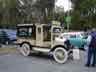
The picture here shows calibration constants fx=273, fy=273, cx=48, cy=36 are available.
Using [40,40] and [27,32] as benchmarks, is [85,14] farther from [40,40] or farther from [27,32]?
[40,40]

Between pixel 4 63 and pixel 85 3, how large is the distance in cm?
3181

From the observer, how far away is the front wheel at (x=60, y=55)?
43.5 feet

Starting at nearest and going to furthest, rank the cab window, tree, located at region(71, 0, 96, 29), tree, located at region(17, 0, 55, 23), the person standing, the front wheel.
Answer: the person standing → the front wheel → the cab window → tree, located at region(71, 0, 96, 29) → tree, located at region(17, 0, 55, 23)

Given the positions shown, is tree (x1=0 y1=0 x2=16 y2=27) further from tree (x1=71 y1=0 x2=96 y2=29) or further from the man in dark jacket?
the man in dark jacket

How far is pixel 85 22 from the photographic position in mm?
43781

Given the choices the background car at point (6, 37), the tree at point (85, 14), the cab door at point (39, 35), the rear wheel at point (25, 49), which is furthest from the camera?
the tree at point (85, 14)

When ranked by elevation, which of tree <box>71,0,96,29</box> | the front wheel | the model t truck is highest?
tree <box>71,0,96,29</box>

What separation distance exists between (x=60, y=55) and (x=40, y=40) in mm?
1705

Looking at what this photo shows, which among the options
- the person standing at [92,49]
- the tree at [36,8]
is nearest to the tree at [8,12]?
the tree at [36,8]

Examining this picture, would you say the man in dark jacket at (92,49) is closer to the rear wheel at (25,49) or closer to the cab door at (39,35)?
the cab door at (39,35)

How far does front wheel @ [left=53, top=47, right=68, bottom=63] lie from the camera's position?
523 inches

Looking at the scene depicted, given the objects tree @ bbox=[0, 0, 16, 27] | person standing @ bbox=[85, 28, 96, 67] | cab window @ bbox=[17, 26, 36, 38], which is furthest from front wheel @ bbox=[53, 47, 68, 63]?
tree @ bbox=[0, 0, 16, 27]

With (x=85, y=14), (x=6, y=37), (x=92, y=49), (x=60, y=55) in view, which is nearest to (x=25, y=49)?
(x=60, y=55)

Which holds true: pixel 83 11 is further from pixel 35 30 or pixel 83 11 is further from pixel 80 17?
pixel 35 30
